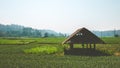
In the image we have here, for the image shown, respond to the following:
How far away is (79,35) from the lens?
37.2 m

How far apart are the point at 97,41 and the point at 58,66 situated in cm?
1524

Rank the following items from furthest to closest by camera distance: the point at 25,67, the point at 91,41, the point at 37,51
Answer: the point at 37,51 → the point at 91,41 → the point at 25,67

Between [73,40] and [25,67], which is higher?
[73,40]

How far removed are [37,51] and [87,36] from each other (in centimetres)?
944

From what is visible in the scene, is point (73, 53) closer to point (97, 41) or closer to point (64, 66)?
point (97, 41)

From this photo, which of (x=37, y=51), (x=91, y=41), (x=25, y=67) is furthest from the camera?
(x=37, y=51)

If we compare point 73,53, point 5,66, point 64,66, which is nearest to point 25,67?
point 5,66

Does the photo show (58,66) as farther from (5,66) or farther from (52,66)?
(5,66)

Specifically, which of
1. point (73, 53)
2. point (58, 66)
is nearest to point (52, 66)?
point (58, 66)

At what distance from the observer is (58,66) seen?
23.2 m

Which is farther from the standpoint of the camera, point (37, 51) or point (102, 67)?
point (37, 51)

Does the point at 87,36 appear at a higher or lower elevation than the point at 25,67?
higher

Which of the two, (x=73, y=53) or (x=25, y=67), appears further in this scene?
(x=73, y=53)

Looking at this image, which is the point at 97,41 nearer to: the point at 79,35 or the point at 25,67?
the point at 79,35
